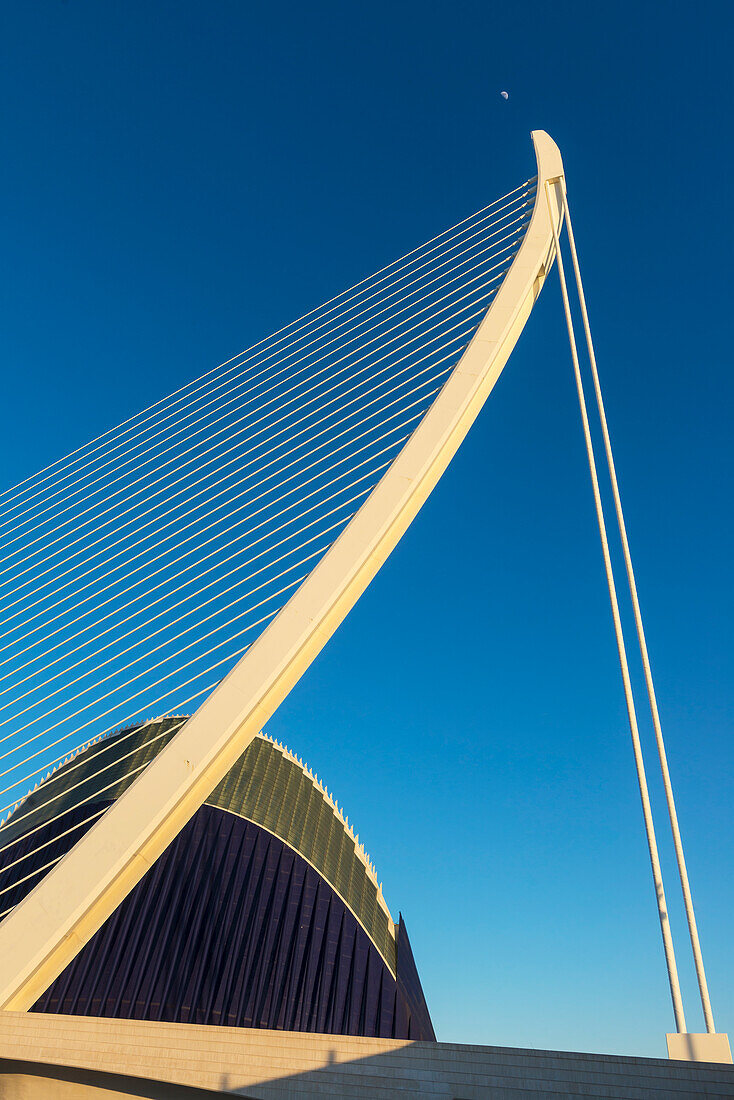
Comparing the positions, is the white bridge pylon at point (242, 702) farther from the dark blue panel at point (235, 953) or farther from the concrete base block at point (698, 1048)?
the dark blue panel at point (235, 953)

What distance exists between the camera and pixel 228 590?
13625 millimetres

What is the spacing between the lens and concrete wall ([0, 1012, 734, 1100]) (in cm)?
971

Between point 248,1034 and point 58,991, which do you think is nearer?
point 248,1034


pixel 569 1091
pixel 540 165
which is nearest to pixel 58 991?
pixel 569 1091

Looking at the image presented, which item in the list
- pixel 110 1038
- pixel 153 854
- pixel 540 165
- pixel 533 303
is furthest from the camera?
pixel 540 165

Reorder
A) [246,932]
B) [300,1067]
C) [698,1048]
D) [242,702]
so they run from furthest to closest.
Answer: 1. [246,932]
2. [242,702]
3. [300,1067]
4. [698,1048]

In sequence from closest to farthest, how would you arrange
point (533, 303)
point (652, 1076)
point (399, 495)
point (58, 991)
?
1. point (652, 1076)
2. point (399, 495)
3. point (533, 303)
4. point (58, 991)

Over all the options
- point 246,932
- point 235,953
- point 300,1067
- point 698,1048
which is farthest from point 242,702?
point 246,932

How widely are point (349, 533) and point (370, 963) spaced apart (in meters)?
23.6

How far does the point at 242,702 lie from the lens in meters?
11.4

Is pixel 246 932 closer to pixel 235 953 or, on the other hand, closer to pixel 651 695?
pixel 235 953

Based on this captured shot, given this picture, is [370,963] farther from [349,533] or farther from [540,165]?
[540,165]

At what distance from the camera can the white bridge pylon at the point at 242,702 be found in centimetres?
983

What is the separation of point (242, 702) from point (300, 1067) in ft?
16.4
